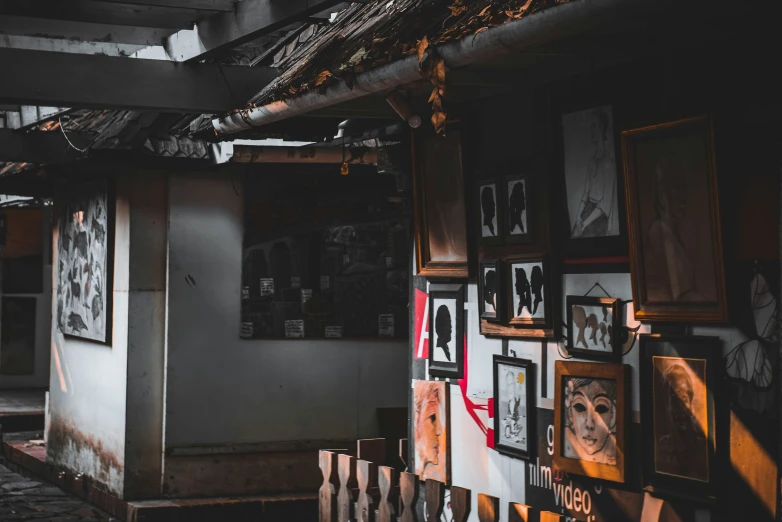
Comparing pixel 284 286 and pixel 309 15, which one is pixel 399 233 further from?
pixel 309 15

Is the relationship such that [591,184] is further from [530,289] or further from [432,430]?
[432,430]

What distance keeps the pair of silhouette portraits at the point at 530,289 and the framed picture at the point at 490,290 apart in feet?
0.58

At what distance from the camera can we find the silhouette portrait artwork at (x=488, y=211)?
6223 mm

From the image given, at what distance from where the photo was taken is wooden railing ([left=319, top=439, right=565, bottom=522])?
19.2ft

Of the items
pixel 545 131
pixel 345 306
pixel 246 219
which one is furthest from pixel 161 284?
pixel 545 131

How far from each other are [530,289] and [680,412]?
1.39m

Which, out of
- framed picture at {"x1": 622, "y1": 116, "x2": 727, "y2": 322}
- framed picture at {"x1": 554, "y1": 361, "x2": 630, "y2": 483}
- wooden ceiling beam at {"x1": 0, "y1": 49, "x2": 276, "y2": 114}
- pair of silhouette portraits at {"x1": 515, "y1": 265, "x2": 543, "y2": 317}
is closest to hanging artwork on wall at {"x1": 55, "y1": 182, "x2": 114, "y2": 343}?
wooden ceiling beam at {"x1": 0, "y1": 49, "x2": 276, "y2": 114}

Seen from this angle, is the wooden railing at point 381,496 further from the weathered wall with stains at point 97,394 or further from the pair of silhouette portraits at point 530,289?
the weathered wall with stains at point 97,394

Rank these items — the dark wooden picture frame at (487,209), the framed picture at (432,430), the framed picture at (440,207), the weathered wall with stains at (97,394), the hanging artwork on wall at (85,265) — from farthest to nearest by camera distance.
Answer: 1. the hanging artwork on wall at (85,265)
2. the weathered wall with stains at (97,394)
3. the framed picture at (432,430)
4. the framed picture at (440,207)
5. the dark wooden picture frame at (487,209)

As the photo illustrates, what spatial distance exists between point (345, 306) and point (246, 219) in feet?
4.86

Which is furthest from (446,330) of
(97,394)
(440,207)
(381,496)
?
(97,394)

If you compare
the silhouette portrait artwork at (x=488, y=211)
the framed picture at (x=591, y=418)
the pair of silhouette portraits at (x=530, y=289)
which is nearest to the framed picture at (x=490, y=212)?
the silhouette portrait artwork at (x=488, y=211)

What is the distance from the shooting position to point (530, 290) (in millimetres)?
5895

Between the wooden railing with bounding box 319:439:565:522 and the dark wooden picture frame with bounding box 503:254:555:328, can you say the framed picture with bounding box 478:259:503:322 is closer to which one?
the dark wooden picture frame with bounding box 503:254:555:328
